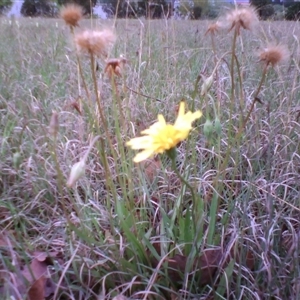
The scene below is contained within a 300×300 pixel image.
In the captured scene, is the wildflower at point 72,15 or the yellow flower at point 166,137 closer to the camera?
the yellow flower at point 166,137

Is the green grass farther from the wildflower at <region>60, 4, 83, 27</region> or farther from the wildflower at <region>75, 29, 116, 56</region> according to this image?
the wildflower at <region>75, 29, 116, 56</region>

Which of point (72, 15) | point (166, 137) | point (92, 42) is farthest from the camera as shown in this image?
point (72, 15)

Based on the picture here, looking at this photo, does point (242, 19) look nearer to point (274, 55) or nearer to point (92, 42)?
point (274, 55)

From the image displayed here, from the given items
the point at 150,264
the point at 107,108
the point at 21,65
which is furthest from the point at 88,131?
the point at 21,65

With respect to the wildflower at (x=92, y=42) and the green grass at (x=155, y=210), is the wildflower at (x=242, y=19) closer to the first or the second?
the green grass at (x=155, y=210)

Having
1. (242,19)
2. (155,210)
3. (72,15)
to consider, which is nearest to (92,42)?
(72,15)

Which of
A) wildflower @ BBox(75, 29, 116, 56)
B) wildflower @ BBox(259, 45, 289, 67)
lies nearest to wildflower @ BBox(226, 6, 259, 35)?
wildflower @ BBox(259, 45, 289, 67)

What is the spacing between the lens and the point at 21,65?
91.7 inches

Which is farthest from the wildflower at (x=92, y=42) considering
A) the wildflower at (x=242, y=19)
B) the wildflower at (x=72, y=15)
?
the wildflower at (x=242, y=19)

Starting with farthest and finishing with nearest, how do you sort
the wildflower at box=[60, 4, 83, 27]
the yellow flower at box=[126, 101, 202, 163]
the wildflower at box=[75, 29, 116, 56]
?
1. the wildflower at box=[60, 4, 83, 27]
2. the wildflower at box=[75, 29, 116, 56]
3. the yellow flower at box=[126, 101, 202, 163]

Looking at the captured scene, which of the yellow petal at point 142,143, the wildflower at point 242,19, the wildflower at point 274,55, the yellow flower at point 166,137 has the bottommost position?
the yellow petal at point 142,143

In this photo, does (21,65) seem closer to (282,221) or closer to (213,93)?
(213,93)

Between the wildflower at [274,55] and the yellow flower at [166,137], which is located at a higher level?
the wildflower at [274,55]

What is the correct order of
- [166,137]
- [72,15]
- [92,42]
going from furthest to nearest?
[72,15]
[92,42]
[166,137]
